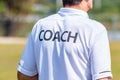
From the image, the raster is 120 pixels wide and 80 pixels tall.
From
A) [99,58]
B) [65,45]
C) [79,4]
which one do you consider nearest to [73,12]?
[79,4]

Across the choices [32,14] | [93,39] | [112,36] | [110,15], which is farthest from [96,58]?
[32,14]

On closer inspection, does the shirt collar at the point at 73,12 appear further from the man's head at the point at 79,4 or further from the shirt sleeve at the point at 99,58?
the shirt sleeve at the point at 99,58

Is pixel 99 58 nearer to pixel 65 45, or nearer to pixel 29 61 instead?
pixel 65 45

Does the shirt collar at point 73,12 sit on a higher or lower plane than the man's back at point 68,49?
higher

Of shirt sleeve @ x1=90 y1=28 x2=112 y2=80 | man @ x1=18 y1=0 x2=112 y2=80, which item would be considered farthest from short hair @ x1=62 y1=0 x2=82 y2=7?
shirt sleeve @ x1=90 y1=28 x2=112 y2=80

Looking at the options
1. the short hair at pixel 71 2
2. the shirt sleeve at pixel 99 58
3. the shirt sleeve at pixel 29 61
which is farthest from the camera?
the shirt sleeve at pixel 29 61

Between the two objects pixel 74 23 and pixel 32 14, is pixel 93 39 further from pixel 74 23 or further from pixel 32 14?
pixel 32 14

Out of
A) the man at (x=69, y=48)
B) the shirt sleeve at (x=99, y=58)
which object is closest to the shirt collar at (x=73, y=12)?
the man at (x=69, y=48)

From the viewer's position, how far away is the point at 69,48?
156 inches

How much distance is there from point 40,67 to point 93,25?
0.55 m

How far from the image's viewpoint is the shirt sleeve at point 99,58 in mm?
3863

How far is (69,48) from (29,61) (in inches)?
16.0

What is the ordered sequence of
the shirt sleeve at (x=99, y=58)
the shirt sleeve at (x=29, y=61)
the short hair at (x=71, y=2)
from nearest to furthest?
the shirt sleeve at (x=99, y=58)
the short hair at (x=71, y=2)
the shirt sleeve at (x=29, y=61)

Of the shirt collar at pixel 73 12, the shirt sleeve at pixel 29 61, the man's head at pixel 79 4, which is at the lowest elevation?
the shirt sleeve at pixel 29 61
